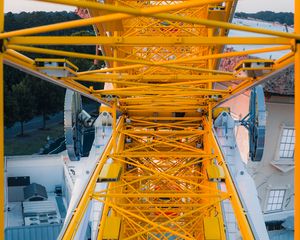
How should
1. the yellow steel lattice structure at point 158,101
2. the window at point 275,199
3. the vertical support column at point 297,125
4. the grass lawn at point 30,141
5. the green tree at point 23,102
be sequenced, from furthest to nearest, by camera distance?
the green tree at point 23,102
the grass lawn at point 30,141
the window at point 275,199
the yellow steel lattice structure at point 158,101
the vertical support column at point 297,125

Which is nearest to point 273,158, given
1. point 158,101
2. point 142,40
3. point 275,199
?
point 275,199

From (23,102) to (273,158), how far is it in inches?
858

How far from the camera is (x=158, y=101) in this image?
13938mm

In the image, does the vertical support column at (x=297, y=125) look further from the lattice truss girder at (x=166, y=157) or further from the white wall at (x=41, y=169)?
the white wall at (x=41, y=169)

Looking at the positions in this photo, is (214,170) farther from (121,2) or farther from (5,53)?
(5,53)

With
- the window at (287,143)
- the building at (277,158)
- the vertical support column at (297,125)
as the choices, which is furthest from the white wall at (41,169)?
the vertical support column at (297,125)

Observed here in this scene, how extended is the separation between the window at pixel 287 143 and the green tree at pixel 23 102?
21.5 meters

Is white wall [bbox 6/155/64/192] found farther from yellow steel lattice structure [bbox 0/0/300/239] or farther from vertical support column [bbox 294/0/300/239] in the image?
vertical support column [bbox 294/0/300/239]

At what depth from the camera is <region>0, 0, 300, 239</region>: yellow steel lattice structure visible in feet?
18.8

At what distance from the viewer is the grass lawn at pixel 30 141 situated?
117 ft

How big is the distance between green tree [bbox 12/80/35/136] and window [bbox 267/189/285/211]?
21.1 m

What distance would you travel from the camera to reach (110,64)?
13.8 metres

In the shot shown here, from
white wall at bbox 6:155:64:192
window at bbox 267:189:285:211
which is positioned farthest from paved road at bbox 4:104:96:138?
window at bbox 267:189:285:211

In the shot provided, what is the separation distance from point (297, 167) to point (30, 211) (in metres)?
22.5
